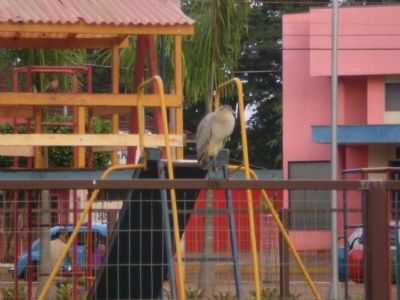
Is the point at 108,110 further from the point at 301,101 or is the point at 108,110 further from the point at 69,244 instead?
the point at 301,101

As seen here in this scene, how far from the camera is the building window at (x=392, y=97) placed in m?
36.5

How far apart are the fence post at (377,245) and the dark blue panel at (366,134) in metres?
27.6

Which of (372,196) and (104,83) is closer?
(372,196)

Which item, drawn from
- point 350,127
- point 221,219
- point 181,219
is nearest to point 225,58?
point 221,219

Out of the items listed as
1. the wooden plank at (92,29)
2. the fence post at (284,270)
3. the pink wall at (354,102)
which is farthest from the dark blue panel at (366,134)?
the wooden plank at (92,29)

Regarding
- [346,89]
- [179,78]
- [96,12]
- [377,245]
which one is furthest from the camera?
[346,89]

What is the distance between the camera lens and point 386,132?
34812 millimetres

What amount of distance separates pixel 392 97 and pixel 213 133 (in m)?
26.4

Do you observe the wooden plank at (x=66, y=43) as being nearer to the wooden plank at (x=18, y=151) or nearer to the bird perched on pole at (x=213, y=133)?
the wooden plank at (x=18, y=151)

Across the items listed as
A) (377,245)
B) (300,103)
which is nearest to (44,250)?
(377,245)

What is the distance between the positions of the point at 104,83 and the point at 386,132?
23303mm

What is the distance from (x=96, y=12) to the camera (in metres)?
12.8

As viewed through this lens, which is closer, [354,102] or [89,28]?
[89,28]

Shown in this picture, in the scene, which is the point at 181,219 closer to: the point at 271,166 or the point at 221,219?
the point at 221,219
